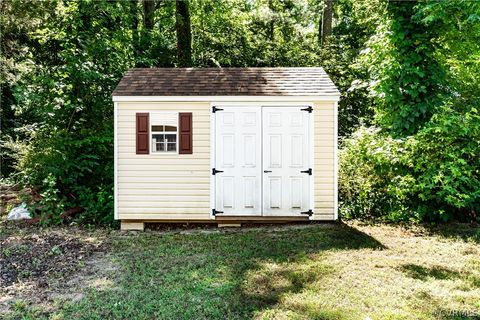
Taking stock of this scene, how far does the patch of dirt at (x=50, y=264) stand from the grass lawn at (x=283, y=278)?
0.13 metres

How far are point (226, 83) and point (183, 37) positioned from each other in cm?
670

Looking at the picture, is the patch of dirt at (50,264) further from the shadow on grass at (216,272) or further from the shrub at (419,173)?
the shrub at (419,173)

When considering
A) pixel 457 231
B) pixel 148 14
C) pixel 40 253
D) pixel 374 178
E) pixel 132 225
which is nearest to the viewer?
pixel 40 253

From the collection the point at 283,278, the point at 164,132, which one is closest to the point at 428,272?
the point at 283,278

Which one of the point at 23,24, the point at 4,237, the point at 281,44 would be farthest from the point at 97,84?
the point at 281,44

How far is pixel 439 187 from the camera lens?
7.34 meters

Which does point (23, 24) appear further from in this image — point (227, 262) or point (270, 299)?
point (270, 299)

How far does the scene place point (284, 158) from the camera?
23.9ft

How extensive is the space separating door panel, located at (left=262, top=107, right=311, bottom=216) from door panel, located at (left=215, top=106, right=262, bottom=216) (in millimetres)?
143

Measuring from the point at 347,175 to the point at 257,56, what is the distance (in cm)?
688

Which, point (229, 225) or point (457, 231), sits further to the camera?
point (229, 225)

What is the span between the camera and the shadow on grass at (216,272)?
3.90 m

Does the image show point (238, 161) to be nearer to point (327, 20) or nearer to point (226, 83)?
point (226, 83)

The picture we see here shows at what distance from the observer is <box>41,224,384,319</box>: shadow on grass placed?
3902mm
